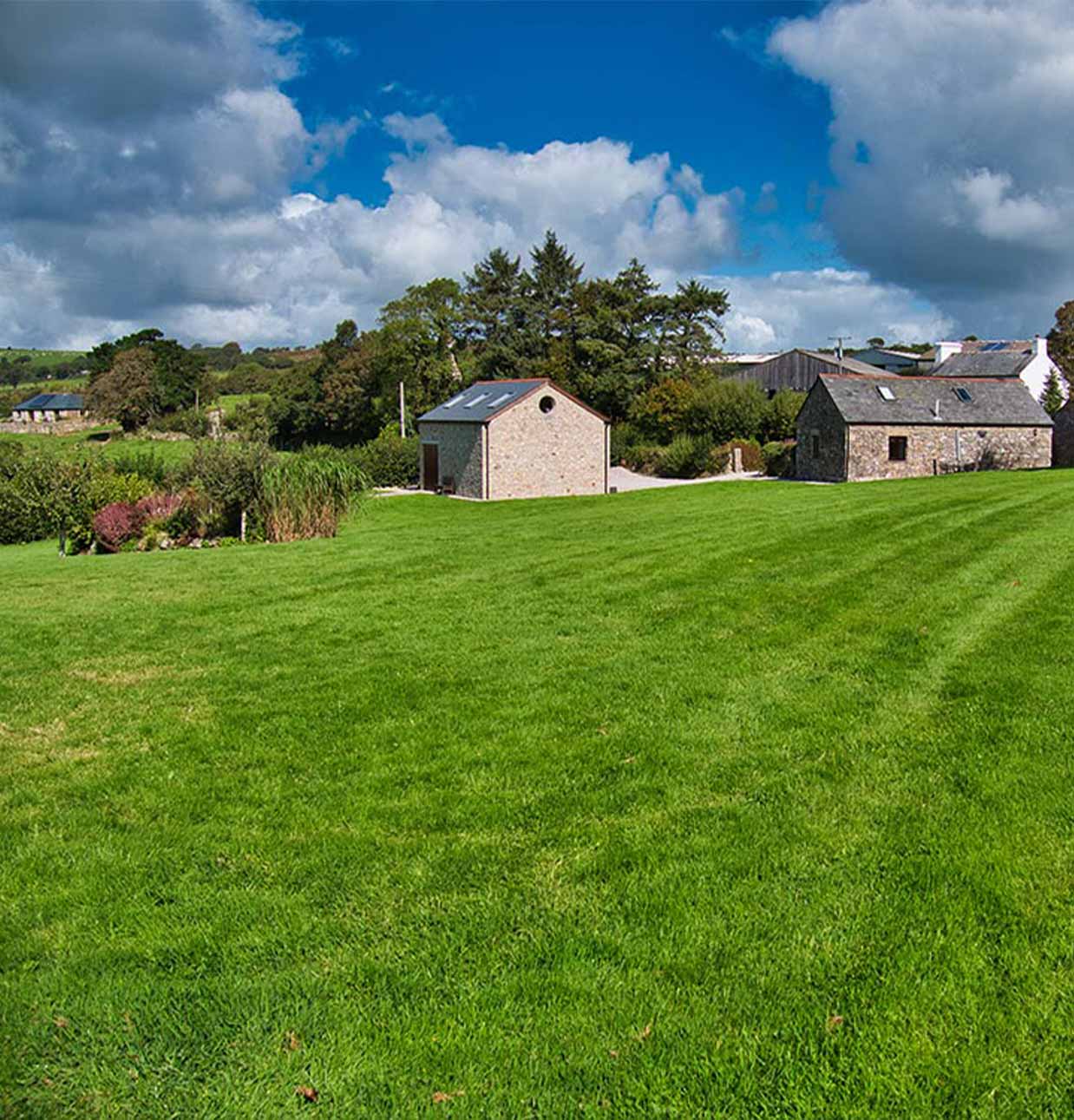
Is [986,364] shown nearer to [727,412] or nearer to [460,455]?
[727,412]

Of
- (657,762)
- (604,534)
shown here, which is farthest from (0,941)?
(604,534)

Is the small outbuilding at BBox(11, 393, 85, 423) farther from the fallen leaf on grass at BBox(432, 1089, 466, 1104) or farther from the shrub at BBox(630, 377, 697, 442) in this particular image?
the fallen leaf on grass at BBox(432, 1089, 466, 1104)

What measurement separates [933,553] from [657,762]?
8349 millimetres

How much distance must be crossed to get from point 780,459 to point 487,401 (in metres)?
14.0

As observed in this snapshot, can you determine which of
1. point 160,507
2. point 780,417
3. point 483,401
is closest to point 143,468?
point 160,507

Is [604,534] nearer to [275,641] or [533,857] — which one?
[275,641]

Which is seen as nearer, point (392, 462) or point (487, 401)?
point (487, 401)

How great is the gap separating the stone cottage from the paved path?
314 cm

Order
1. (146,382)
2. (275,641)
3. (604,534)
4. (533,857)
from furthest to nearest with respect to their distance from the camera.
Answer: (146,382) < (604,534) < (275,641) < (533,857)

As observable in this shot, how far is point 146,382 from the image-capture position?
73.2 meters

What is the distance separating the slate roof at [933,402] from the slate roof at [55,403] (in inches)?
3069

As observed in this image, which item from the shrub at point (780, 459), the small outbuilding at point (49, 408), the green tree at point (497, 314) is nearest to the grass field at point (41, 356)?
the small outbuilding at point (49, 408)

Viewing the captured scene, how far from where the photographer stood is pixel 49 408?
8912 cm

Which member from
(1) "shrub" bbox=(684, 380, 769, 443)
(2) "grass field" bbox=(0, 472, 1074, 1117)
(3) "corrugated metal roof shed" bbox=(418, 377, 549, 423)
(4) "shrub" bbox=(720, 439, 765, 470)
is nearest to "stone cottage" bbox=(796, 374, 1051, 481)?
(4) "shrub" bbox=(720, 439, 765, 470)
